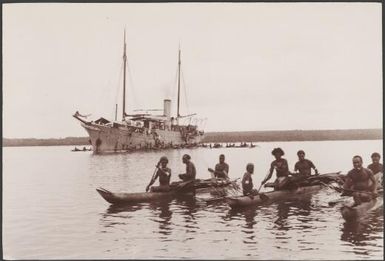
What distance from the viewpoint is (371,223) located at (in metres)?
12.1

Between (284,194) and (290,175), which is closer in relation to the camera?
(284,194)

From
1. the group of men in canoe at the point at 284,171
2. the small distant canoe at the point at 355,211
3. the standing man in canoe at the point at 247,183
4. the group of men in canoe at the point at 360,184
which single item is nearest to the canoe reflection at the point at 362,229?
the small distant canoe at the point at 355,211

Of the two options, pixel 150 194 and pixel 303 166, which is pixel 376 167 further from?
pixel 150 194

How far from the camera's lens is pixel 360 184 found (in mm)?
12641

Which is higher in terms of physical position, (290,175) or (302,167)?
(302,167)

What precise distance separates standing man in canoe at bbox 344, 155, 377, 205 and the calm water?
617mm

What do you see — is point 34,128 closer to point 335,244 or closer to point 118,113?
point 118,113

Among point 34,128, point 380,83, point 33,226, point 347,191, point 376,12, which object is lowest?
point 33,226

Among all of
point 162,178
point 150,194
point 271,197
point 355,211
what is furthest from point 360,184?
point 150,194

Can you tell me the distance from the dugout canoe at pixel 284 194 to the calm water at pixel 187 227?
243 millimetres

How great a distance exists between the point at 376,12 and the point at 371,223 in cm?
540

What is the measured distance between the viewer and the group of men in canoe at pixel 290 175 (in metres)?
12.5

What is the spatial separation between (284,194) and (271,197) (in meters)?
0.72

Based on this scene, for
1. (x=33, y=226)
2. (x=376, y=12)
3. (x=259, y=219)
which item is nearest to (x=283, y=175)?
(x=259, y=219)
